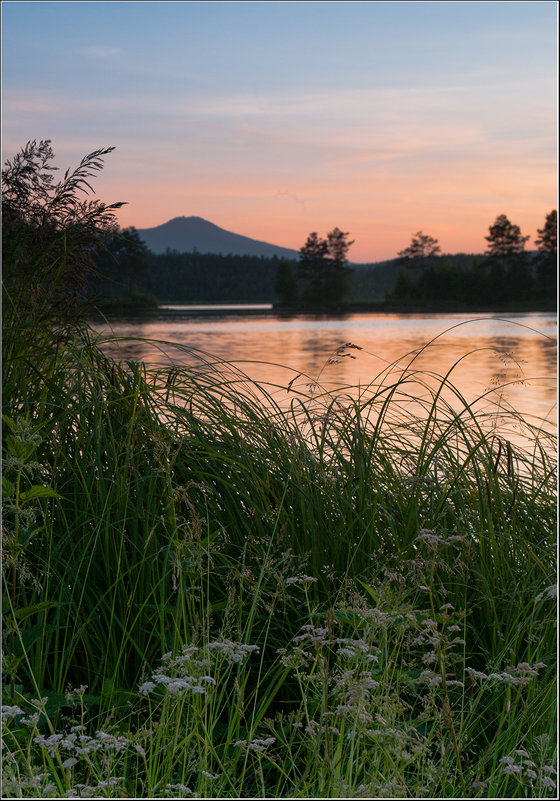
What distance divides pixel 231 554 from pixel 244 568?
19.6 inches

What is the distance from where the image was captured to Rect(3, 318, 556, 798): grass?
6.41 ft

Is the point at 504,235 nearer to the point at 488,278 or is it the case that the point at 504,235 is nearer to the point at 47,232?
the point at 488,278

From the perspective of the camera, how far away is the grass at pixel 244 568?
1953mm

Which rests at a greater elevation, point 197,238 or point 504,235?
point 504,235

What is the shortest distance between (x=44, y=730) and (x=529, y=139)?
2.72 meters

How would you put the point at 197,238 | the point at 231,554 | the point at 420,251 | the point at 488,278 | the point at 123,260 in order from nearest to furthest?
the point at 231,554, the point at 123,260, the point at 197,238, the point at 420,251, the point at 488,278

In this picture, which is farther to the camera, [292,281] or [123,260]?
[292,281]

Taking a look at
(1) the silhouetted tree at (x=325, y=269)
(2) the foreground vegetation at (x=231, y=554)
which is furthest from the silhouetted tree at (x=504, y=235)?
(2) the foreground vegetation at (x=231, y=554)

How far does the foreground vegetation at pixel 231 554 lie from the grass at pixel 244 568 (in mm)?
14

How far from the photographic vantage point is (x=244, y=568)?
214 cm

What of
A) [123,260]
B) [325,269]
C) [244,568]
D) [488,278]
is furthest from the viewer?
[488,278]

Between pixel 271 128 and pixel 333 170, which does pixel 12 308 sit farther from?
pixel 333 170

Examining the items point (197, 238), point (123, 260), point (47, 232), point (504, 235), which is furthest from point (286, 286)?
point (504, 235)

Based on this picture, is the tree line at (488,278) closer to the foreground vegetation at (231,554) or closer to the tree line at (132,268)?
the tree line at (132,268)
